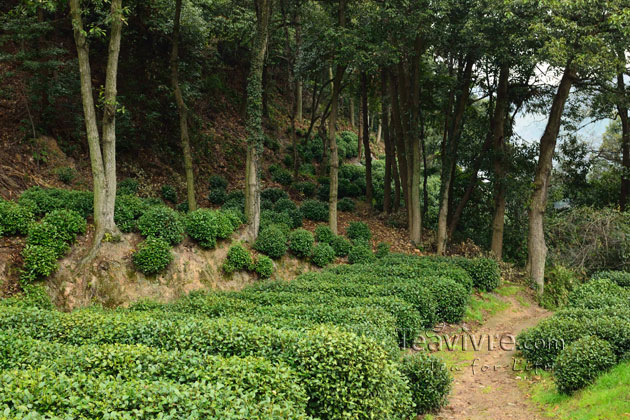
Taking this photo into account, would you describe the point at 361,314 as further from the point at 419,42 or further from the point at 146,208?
the point at 419,42

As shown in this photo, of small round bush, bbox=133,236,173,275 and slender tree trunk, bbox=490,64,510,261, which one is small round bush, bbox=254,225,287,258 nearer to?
small round bush, bbox=133,236,173,275

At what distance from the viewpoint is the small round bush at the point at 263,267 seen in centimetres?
1445

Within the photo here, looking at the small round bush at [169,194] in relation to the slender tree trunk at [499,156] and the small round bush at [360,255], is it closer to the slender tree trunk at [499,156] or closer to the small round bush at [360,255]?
the small round bush at [360,255]

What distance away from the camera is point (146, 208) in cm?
1325

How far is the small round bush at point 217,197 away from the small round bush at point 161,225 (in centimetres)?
537

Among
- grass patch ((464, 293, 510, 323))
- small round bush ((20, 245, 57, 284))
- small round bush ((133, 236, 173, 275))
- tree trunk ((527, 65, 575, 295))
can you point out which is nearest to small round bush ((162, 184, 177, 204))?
small round bush ((133, 236, 173, 275))

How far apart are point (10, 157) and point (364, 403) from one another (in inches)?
529

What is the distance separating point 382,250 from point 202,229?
8009 millimetres

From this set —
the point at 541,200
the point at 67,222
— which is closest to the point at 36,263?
the point at 67,222

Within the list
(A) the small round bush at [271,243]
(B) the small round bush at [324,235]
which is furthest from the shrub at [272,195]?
(A) the small round bush at [271,243]

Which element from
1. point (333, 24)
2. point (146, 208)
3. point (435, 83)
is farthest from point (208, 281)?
point (435, 83)

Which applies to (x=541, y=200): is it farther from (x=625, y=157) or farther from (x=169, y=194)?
(x=169, y=194)

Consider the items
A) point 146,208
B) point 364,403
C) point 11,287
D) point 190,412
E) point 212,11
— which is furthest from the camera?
point 212,11

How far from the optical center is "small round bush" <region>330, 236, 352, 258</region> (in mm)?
17750
